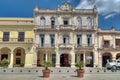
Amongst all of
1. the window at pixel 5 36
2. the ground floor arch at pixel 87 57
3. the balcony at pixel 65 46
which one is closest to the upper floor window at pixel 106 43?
the ground floor arch at pixel 87 57

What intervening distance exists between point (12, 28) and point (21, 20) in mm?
2868

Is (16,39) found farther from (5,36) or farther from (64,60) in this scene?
(64,60)

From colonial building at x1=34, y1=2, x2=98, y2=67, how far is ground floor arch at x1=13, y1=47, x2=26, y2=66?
291 centimetres

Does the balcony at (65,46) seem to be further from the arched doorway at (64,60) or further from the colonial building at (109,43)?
the colonial building at (109,43)

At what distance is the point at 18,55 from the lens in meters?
50.5

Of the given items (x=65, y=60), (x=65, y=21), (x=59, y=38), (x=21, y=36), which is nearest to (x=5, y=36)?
(x=21, y=36)

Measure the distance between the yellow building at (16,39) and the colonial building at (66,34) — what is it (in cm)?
140

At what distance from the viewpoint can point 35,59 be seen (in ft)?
160

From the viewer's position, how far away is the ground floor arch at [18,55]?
163 feet

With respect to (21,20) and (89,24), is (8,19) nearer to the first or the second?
(21,20)

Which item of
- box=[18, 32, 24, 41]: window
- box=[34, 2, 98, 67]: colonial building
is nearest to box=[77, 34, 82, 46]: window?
box=[34, 2, 98, 67]: colonial building

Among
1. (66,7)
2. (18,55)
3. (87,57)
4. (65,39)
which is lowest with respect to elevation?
(87,57)

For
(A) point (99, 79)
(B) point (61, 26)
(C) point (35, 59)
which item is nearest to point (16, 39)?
(C) point (35, 59)

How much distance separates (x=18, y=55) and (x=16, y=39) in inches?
150
